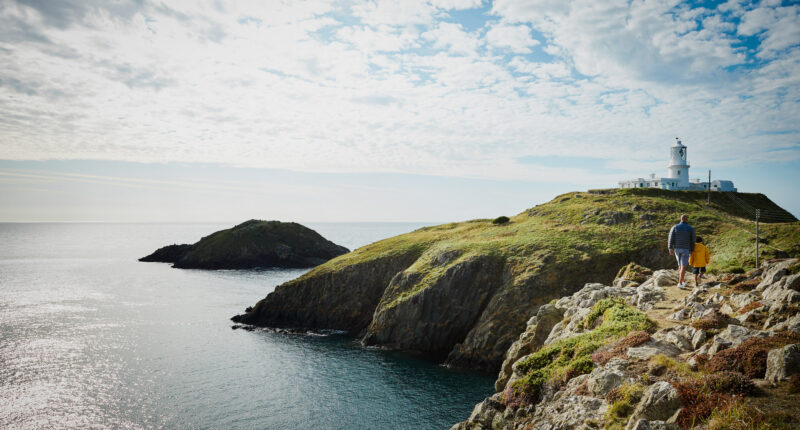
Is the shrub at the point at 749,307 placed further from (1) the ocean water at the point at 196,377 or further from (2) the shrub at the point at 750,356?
(1) the ocean water at the point at 196,377

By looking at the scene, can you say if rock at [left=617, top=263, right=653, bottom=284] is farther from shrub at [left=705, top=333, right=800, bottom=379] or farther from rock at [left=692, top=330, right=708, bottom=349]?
shrub at [left=705, top=333, right=800, bottom=379]

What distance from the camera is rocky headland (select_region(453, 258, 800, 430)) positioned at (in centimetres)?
1294

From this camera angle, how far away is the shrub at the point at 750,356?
13.9m

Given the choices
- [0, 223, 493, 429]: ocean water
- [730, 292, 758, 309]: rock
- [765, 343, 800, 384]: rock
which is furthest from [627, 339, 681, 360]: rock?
[0, 223, 493, 429]: ocean water

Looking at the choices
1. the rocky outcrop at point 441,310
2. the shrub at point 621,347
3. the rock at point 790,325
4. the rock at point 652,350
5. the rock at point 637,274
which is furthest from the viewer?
the rocky outcrop at point 441,310

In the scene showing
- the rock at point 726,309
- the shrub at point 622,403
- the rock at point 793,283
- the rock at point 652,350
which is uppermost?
the rock at point 793,283

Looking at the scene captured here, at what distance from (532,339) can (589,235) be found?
3780 cm

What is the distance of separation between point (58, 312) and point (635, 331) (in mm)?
101646

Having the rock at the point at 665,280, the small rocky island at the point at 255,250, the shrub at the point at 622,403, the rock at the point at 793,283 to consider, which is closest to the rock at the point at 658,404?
the shrub at the point at 622,403

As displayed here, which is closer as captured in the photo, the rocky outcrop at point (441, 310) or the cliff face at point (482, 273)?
the cliff face at point (482, 273)

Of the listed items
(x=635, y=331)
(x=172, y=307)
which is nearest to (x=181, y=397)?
(x=635, y=331)

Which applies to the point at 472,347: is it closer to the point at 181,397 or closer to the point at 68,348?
the point at 181,397

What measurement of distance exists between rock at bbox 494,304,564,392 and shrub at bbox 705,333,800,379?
1520 cm

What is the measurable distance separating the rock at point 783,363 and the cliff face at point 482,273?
38.0 meters
